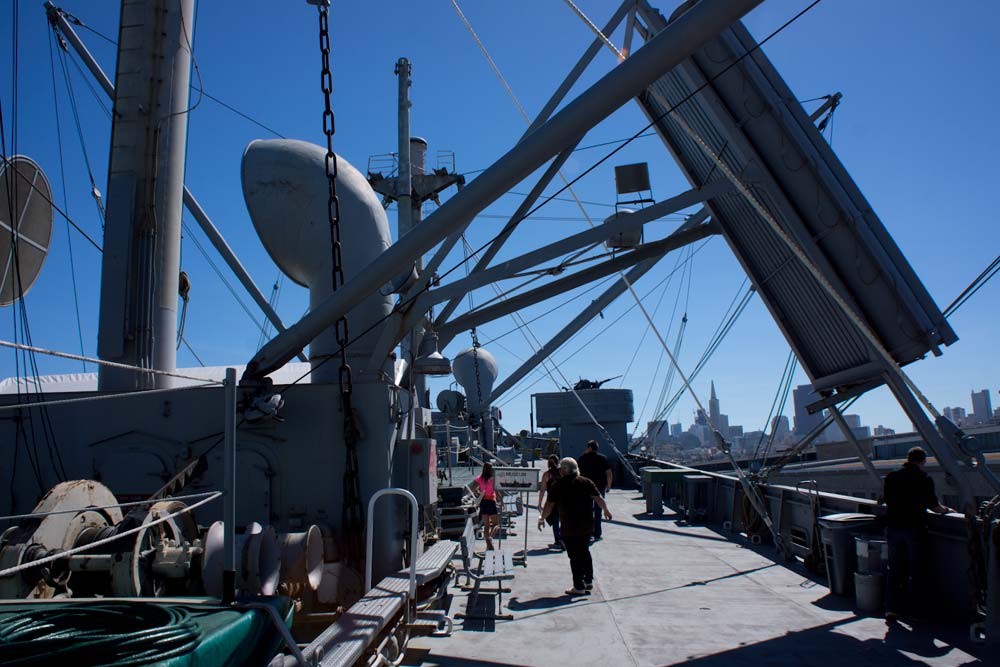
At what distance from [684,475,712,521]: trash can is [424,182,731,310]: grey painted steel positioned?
7227 millimetres

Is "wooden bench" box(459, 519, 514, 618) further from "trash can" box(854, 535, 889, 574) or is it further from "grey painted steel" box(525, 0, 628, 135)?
"grey painted steel" box(525, 0, 628, 135)

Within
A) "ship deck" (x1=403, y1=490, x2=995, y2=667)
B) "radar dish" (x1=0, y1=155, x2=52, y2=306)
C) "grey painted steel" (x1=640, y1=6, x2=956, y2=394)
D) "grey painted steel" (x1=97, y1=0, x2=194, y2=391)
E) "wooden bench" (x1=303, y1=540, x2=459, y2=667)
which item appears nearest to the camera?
"wooden bench" (x1=303, y1=540, x2=459, y2=667)

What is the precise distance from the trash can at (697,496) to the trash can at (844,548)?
260 inches

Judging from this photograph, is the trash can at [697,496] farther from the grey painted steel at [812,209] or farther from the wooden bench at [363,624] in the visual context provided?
the wooden bench at [363,624]

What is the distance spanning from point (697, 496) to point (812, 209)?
777 cm

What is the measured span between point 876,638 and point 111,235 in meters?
9.36

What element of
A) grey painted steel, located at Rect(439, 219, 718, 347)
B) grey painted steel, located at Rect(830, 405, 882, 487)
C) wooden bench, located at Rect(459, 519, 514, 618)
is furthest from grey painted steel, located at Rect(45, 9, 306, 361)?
grey painted steel, located at Rect(830, 405, 882, 487)

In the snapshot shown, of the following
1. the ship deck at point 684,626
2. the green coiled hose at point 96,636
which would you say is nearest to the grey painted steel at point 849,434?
the ship deck at point 684,626

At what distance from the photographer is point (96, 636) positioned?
9.48 ft

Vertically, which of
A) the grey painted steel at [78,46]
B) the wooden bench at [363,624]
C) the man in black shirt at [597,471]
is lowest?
the wooden bench at [363,624]

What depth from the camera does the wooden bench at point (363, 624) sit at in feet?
12.3

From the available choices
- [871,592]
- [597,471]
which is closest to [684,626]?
[871,592]

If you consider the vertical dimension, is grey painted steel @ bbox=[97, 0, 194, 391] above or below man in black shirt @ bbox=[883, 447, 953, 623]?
above

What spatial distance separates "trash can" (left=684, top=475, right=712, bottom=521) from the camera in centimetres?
1356
